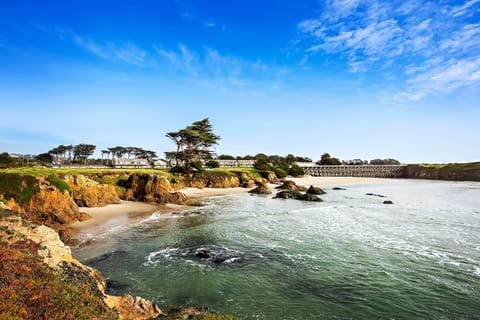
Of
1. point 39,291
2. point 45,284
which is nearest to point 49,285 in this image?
point 45,284

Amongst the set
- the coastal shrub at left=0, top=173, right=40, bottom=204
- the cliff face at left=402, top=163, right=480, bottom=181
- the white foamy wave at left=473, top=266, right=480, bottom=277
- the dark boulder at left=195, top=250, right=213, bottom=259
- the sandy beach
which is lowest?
the dark boulder at left=195, top=250, right=213, bottom=259

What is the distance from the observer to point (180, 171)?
60375mm

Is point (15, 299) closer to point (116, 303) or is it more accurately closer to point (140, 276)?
point (116, 303)

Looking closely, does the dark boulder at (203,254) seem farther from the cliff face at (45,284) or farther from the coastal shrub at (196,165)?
the coastal shrub at (196,165)

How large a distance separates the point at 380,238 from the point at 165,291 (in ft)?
54.7

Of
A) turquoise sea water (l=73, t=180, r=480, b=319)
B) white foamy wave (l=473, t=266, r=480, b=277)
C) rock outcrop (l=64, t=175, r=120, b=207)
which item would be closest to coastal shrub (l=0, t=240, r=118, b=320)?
turquoise sea water (l=73, t=180, r=480, b=319)

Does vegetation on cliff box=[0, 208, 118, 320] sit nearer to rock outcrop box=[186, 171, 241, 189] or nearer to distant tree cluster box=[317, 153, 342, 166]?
rock outcrop box=[186, 171, 241, 189]

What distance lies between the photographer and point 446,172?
4961 inches

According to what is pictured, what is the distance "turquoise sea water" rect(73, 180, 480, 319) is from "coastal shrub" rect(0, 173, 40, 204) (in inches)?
362

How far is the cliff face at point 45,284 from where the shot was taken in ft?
20.4

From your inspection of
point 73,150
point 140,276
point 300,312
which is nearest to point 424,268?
point 300,312

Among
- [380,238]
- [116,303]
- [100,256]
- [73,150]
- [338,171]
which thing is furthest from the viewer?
[338,171]

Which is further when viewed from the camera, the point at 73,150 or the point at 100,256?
the point at 73,150

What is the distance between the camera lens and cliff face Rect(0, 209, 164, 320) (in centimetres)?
621
